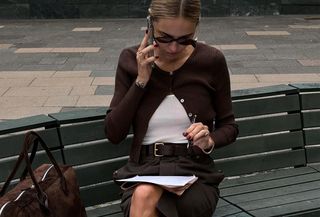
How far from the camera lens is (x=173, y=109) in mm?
2773

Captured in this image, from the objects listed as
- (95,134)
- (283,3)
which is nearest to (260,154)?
(95,134)

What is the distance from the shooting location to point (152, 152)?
279 cm

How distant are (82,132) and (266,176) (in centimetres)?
134

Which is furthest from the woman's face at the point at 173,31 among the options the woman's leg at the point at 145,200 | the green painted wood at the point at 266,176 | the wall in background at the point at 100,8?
the wall in background at the point at 100,8

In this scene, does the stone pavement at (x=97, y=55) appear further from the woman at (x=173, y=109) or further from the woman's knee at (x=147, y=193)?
the woman's knee at (x=147, y=193)

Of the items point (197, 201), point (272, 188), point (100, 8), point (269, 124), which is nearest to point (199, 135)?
point (197, 201)

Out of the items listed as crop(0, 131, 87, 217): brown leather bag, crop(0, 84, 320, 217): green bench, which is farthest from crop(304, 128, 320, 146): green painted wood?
crop(0, 131, 87, 217): brown leather bag

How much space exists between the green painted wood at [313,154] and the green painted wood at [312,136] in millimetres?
37

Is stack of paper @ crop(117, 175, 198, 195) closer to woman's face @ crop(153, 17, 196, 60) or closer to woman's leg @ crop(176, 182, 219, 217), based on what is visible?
woman's leg @ crop(176, 182, 219, 217)

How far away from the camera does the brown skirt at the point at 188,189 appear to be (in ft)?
8.58

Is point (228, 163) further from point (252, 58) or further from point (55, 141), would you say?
point (252, 58)

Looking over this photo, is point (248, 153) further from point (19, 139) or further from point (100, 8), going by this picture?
point (100, 8)

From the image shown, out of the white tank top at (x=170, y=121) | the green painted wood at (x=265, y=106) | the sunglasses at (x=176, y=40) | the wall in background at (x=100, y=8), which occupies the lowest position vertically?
the wall in background at (x=100, y=8)

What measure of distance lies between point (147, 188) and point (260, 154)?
143 centimetres
